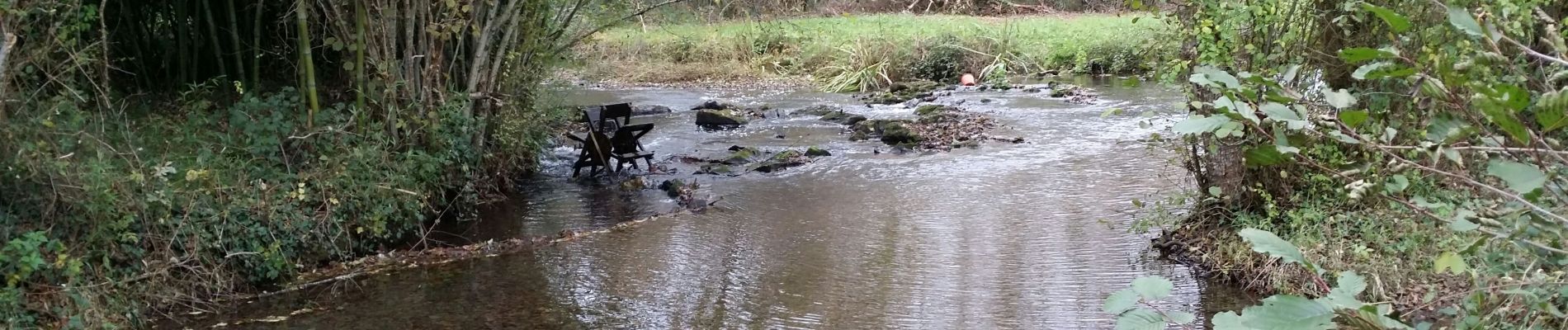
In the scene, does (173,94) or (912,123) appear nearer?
(173,94)

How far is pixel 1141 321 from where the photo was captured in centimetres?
163

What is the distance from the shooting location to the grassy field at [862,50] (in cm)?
1681

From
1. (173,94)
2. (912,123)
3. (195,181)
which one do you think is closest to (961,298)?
(195,181)

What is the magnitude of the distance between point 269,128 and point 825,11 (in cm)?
1877

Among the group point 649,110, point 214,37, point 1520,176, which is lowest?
point 649,110

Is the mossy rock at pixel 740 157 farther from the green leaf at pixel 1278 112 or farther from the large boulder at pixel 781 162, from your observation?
the green leaf at pixel 1278 112

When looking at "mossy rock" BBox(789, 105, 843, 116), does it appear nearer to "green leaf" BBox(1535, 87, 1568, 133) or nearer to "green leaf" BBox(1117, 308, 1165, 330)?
"green leaf" BBox(1117, 308, 1165, 330)

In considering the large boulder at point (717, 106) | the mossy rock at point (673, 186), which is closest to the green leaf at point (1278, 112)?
the mossy rock at point (673, 186)

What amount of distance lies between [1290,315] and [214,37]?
251 inches

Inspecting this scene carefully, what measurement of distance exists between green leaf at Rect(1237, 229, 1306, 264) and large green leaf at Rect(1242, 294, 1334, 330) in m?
0.07

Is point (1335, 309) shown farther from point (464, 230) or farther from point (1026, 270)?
point (464, 230)

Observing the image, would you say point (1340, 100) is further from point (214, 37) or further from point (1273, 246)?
point (214, 37)

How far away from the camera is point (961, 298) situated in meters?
5.05

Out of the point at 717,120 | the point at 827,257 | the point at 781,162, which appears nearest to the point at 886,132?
the point at 781,162
